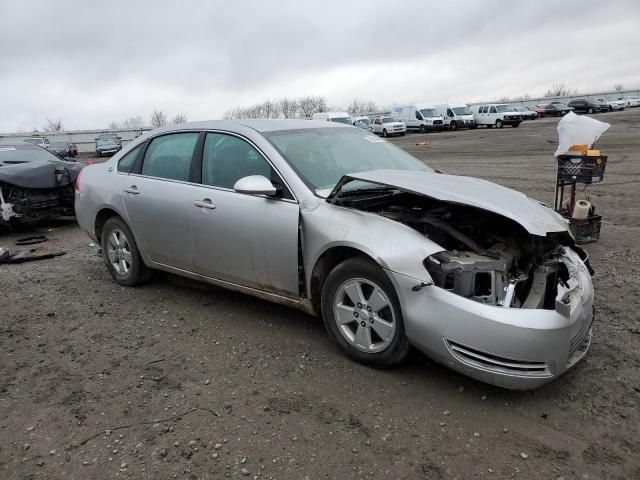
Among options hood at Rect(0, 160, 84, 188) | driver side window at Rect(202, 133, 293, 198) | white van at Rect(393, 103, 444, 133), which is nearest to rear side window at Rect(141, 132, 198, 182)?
driver side window at Rect(202, 133, 293, 198)

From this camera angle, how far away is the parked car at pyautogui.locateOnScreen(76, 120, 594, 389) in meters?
2.86

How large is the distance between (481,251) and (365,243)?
72 centimetres

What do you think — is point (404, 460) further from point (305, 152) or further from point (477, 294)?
point (305, 152)

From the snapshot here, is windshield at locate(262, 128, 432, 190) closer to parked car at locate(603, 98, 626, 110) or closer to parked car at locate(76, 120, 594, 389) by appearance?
parked car at locate(76, 120, 594, 389)

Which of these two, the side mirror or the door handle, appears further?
the door handle

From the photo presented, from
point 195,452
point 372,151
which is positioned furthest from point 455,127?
point 195,452

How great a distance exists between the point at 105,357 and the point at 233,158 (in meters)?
1.78

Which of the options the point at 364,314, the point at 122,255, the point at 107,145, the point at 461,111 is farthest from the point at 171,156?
the point at 461,111

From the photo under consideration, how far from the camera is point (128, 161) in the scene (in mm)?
5082

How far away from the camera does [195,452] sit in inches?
105

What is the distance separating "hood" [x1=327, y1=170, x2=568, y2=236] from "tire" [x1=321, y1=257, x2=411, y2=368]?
1.81ft

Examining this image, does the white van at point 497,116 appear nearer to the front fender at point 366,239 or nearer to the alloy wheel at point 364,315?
the front fender at point 366,239

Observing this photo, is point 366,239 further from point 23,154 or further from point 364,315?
point 23,154

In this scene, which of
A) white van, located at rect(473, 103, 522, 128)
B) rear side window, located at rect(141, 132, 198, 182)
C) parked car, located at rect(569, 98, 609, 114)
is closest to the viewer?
rear side window, located at rect(141, 132, 198, 182)
